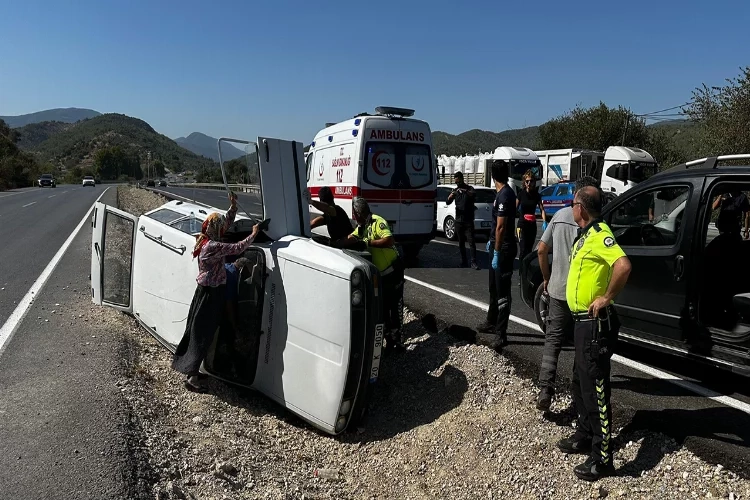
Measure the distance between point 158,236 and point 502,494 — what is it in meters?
4.08

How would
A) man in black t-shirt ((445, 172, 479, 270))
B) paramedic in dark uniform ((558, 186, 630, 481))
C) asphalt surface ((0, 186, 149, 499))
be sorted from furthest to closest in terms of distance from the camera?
man in black t-shirt ((445, 172, 479, 270))
paramedic in dark uniform ((558, 186, 630, 481))
asphalt surface ((0, 186, 149, 499))

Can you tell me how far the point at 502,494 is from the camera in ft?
12.7

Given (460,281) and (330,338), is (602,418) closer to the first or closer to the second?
(330,338)

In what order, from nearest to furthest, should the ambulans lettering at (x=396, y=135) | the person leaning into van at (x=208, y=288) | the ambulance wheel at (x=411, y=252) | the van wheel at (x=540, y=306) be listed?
the person leaning into van at (x=208, y=288)
the van wheel at (x=540, y=306)
the ambulans lettering at (x=396, y=135)
the ambulance wheel at (x=411, y=252)

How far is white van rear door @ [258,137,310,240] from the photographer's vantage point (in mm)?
5168

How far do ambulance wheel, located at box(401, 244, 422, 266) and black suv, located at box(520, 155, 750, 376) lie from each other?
5.94 metres

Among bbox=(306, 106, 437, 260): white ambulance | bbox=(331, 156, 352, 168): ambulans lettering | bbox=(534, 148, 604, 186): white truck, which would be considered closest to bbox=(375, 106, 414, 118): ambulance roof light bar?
bbox=(306, 106, 437, 260): white ambulance

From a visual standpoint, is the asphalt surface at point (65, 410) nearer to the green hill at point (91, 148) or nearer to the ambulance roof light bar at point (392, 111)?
the ambulance roof light bar at point (392, 111)

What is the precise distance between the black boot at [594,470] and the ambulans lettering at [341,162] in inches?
311

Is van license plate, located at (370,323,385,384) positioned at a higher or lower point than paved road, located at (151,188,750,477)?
higher

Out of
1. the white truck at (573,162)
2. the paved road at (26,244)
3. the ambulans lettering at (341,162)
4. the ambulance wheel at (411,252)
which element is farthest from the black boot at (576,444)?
the white truck at (573,162)

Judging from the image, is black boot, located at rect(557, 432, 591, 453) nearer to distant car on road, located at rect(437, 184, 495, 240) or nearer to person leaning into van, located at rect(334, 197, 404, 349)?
person leaning into van, located at rect(334, 197, 404, 349)

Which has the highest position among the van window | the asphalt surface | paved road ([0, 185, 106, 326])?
the van window

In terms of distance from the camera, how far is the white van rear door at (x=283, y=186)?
517 centimetres
